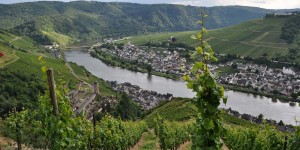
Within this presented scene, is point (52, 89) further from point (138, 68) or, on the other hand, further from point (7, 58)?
point (138, 68)

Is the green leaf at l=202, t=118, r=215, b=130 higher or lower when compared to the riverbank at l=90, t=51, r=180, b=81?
higher

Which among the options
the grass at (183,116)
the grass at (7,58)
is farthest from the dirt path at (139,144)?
the grass at (7,58)

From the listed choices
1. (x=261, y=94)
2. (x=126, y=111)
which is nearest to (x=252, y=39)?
(x=261, y=94)

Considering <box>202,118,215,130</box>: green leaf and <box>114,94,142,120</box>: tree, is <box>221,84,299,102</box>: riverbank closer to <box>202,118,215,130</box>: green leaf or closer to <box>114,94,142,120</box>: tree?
<box>114,94,142,120</box>: tree

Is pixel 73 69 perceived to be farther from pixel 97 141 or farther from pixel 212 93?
pixel 212 93

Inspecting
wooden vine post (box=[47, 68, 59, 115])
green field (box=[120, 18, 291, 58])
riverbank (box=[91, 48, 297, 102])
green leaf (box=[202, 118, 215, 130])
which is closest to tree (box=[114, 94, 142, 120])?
riverbank (box=[91, 48, 297, 102])

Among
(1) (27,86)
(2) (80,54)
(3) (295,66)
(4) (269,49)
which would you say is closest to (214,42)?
(4) (269,49)
